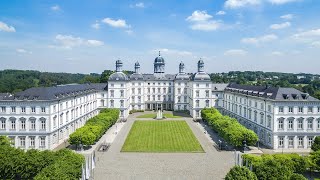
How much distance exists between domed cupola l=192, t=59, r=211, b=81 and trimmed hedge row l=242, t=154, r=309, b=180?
168 feet

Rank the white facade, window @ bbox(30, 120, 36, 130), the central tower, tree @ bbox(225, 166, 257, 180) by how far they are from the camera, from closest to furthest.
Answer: tree @ bbox(225, 166, 257, 180), window @ bbox(30, 120, 36, 130), the white facade, the central tower

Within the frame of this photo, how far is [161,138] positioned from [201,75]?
3509cm

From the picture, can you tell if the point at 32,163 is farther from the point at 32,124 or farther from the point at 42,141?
the point at 32,124

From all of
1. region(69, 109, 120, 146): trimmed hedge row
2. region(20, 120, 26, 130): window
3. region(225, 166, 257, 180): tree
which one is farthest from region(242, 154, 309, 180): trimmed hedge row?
region(20, 120, 26, 130): window

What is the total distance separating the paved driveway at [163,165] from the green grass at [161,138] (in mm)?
2351

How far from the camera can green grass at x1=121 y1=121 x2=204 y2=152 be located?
5153 cm

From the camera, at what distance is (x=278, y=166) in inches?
1258

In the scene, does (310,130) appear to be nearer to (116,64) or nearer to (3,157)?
(3,157)

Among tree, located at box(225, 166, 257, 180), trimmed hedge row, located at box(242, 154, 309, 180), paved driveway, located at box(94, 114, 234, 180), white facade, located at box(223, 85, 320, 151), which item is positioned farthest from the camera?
white facade, located at box(223, 85, 320, 151)

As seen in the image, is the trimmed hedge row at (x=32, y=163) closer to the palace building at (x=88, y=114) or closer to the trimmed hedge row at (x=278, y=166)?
the palace building at (x=88, y=114)

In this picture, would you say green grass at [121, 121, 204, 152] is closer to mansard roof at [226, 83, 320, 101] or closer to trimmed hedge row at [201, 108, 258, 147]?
trimmed hedge row at [201, 108, 258, 147]

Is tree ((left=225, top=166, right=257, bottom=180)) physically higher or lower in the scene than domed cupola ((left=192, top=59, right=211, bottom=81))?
lower

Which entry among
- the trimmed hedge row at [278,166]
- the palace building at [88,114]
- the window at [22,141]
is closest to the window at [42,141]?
the palace building at [88,114]

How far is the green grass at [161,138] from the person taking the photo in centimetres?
5153
